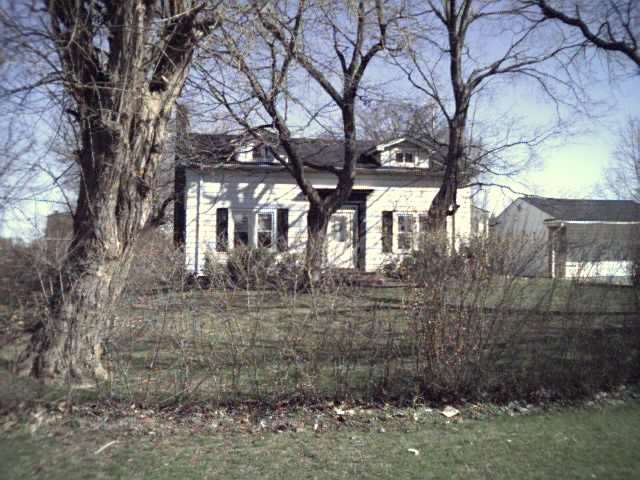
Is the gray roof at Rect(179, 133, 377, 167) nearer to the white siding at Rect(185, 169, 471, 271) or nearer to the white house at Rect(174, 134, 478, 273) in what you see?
the white house at Rect(174, 134, 478, 273)

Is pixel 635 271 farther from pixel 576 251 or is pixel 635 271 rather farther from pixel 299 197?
pixel 299 197

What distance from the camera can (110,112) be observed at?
23.1 feet

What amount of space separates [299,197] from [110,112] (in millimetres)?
14486

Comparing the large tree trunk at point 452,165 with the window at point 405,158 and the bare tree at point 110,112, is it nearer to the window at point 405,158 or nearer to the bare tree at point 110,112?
the window at point 405,158

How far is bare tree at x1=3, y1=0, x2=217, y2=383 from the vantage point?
6.82 m

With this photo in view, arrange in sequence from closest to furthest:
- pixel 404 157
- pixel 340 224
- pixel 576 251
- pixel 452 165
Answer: pixel 576 251 → pixel 452 165 → pixel 340 224 → pixel 404 157

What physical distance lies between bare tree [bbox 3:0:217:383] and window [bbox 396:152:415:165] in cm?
1521

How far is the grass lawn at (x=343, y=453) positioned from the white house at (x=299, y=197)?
1372 cm

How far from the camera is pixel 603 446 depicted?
Result: 17.6 ft

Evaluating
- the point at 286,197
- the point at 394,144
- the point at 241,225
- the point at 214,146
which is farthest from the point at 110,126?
the point at 394,144

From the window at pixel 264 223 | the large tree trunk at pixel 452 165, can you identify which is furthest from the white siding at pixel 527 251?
the window at pixel 264 223

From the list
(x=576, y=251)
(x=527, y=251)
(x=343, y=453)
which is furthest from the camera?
(x=576, y=251)

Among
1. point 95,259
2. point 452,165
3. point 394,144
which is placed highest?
point 394,144

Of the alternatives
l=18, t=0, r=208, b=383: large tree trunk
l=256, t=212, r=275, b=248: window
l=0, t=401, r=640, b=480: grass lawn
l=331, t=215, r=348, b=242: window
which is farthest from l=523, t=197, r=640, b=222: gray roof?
l=0, t=401, r=640, b=480: grass lawn
